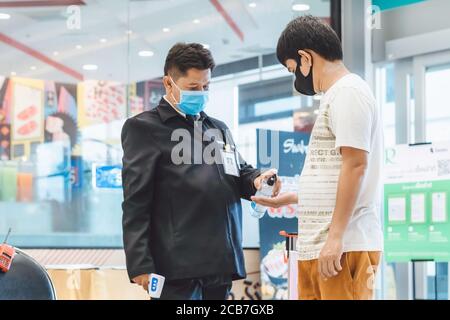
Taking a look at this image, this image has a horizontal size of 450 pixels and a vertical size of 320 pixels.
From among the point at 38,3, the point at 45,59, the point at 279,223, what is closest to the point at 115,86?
the point at 45,59

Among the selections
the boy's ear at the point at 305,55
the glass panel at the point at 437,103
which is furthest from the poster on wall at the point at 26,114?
the boy's ear at the point at 305,55

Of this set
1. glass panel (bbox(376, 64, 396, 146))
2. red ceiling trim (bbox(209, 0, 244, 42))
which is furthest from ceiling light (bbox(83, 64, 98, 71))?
glass panel (bbox(376, 64, 396, 146))

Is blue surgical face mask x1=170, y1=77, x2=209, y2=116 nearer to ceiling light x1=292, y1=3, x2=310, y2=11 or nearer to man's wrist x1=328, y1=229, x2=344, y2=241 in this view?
man's wrist x1=328, y1=229, x2=344, y2=241

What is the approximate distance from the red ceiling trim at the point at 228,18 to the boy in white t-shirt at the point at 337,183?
153 inches

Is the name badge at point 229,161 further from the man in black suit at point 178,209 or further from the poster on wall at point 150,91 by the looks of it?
the poster on wall at point 150,91

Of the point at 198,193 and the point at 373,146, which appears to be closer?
the point at 373,146

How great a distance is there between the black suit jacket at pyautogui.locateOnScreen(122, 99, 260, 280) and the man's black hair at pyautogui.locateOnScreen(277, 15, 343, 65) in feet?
1.59

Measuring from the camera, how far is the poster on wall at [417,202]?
5016 mm

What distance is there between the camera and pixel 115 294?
5.00 metres

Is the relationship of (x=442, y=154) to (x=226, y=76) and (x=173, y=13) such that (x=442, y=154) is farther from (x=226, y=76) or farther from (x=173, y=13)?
(x=173, y=13)

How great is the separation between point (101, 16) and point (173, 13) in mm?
583

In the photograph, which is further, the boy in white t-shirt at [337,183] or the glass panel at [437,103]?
the glass panel at [437,103]
